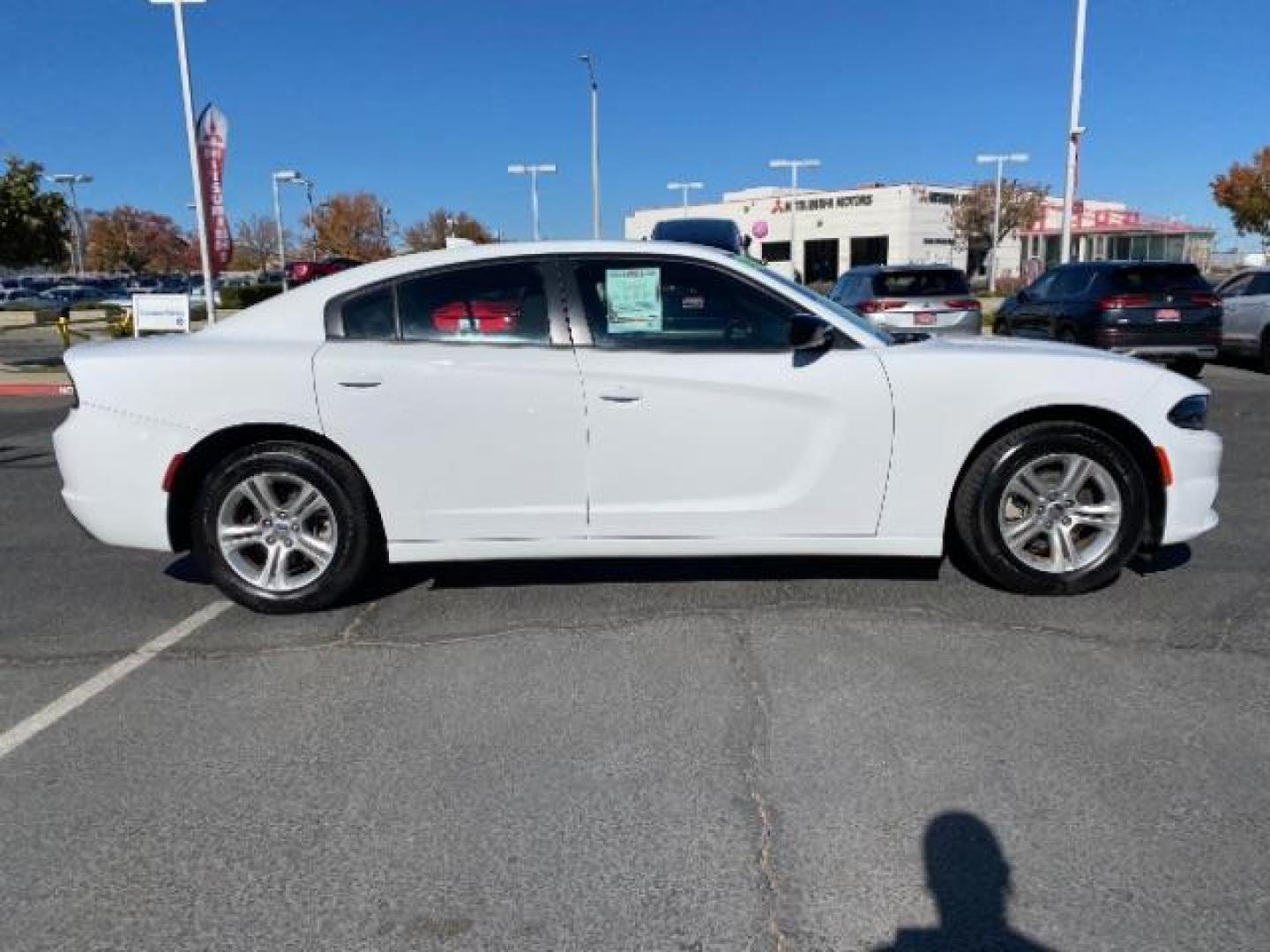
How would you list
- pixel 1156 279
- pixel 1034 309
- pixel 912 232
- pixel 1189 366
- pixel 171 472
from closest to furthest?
pixel 171 472 → pixel 1156 279 → pixel 1189 366 → pixel 1034 309 → pixel 912 232

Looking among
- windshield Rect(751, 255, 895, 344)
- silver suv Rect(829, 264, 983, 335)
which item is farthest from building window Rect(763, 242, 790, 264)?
windshield Rect(751, 255, 895, 344)

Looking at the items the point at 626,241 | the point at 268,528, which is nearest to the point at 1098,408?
the point at 626,241

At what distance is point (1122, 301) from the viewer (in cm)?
1105

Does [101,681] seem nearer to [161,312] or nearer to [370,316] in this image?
[370,316]

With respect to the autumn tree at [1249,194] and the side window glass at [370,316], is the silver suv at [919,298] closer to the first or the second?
the side window glass at [370,316]

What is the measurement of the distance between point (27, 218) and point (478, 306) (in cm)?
1524

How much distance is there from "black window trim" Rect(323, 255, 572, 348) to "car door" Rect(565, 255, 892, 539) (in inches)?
2.8

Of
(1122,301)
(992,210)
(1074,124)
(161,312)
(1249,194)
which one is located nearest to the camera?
(1122,301)

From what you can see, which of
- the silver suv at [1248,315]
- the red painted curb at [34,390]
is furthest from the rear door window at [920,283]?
the red painted curb at [34,390]

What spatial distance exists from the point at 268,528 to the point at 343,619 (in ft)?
1.68

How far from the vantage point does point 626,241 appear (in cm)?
420

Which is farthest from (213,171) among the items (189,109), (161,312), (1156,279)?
(1156,279)

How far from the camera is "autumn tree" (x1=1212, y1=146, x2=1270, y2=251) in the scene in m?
49.2

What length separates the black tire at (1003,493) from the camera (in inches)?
162
